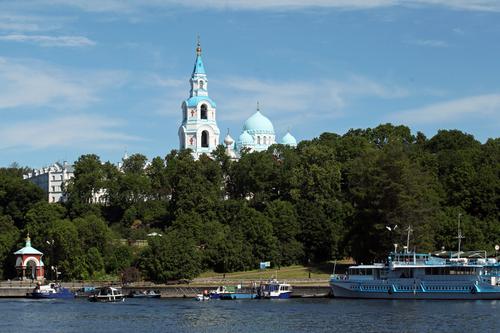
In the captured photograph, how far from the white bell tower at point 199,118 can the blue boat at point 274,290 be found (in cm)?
8369

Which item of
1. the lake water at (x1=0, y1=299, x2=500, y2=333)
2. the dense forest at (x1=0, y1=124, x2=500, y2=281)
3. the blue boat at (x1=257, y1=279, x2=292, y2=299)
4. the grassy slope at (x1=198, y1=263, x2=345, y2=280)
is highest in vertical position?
the dense forest at (x1=0, y1=124, x2=500, y2=281)

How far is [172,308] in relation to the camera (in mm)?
100812

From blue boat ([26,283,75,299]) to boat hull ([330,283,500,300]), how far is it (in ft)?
99.1

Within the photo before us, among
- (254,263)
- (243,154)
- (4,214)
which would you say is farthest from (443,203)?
(4,214)

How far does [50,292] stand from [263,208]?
40907mm

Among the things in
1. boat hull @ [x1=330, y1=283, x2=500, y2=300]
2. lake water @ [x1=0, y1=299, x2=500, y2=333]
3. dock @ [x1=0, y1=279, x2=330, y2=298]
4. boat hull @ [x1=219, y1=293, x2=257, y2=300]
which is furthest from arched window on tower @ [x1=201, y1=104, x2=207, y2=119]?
boat hull @ [x1=330, y1=283, x2=500, y2=300]

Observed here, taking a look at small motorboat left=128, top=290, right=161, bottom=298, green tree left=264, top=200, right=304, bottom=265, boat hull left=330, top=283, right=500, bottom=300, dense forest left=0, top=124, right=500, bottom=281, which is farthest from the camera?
green tree left=264, top=200, right=304, bottom=265

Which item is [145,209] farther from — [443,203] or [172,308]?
[172,308]

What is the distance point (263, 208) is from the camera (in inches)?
5989

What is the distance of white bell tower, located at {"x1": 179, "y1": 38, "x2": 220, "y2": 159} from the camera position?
196 metres

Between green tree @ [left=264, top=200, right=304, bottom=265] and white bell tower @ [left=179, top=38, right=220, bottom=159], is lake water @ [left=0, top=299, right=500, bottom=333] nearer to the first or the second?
green tree @ [left=264, top=200, right=304, bottom=265]

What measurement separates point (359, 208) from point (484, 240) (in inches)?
590

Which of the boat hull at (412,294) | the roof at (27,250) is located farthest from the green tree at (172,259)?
the boat hull at (412,294)

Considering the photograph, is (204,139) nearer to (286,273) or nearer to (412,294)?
(286,273)
